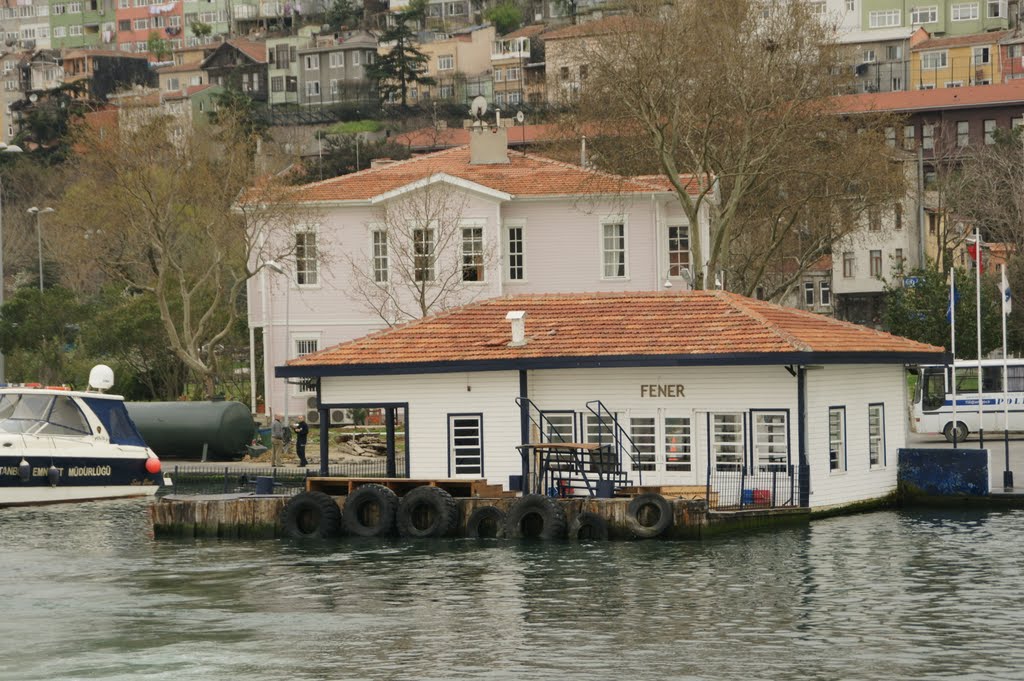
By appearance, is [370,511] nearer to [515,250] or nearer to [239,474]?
[239,474]

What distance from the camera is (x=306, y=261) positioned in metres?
63.4

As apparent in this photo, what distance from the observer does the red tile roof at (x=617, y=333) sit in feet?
128

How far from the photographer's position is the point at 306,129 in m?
177

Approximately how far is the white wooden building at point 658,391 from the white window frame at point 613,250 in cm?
1872

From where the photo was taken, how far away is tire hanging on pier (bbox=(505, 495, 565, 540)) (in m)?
36.0

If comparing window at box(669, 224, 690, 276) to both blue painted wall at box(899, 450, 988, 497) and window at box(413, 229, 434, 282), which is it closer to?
window at box(413, 229, 434, 282)

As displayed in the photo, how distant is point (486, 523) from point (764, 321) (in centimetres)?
754

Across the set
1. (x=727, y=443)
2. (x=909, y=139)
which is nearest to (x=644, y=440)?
(x=727, y=443)

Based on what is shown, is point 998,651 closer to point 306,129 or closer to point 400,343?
point 400,343

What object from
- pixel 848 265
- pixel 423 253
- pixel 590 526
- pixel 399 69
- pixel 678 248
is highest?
pixel 399 69

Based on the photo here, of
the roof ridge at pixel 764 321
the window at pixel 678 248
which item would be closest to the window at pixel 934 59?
the window at pixel 678 248

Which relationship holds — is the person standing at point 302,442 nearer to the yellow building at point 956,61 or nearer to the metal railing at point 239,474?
the metal railing at point 239,474

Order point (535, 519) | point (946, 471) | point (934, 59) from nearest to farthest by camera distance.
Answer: point (535, 519) < point (946, 471) < point (934, 59)

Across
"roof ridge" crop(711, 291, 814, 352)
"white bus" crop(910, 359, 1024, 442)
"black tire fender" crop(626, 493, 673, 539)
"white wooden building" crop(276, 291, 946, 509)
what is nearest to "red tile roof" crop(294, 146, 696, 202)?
"white bus" crop(910, 359, 1024, 442)
